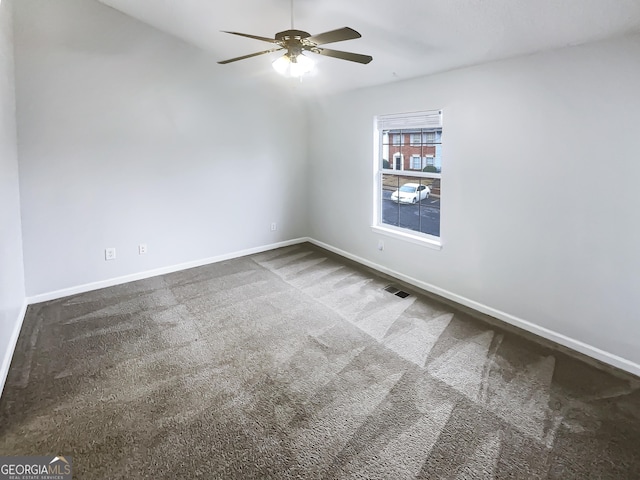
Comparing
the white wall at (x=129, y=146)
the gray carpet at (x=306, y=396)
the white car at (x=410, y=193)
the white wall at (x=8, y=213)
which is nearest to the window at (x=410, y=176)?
the white car at (x=410, y=193)

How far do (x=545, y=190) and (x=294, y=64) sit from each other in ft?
7.06

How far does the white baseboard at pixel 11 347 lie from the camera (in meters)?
2.44

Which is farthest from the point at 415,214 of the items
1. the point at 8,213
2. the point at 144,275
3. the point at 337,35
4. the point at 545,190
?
the point at 8,213

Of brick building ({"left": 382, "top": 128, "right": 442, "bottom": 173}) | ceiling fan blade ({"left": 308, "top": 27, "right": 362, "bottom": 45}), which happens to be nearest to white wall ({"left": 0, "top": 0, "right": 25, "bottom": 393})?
ceiling fan blade ({"left": 308, "top": 27, "right": 362, "bottom": 45})

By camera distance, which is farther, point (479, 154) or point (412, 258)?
point (412, 258)

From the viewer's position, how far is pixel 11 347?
2.79 meters

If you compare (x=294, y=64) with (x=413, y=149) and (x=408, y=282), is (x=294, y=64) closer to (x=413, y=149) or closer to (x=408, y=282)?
(x=413, y=149)

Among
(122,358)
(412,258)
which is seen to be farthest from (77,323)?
(412,258)

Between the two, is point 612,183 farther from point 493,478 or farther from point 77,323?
point 77,323

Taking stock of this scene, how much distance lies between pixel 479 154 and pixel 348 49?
156 centimetres

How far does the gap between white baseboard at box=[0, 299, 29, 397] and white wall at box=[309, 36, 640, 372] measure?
3.67m

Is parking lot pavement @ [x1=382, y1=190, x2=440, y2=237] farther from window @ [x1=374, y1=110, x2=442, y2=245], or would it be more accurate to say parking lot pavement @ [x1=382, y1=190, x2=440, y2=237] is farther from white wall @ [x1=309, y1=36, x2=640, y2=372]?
white wall @ [x1=309, y1=36, x2=640, y2=372]

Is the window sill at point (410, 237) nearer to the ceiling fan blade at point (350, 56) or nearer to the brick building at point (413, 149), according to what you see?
the brick building at point (413, 149)

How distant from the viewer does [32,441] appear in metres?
1.95
